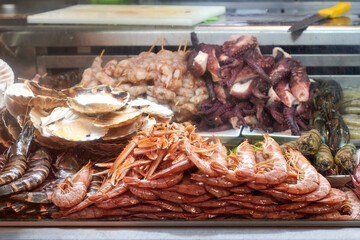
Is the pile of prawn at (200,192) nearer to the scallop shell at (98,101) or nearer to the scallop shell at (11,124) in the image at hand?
the scallop shell at (98,101)

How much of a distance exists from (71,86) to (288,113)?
117cm

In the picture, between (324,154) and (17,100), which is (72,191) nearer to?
(17,100)

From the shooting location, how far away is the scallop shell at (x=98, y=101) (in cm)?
182

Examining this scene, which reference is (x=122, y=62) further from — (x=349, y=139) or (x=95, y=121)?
(x=349, y=139)

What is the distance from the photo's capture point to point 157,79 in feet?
7.05

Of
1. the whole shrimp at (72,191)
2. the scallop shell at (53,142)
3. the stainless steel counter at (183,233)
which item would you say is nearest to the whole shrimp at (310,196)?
the stainless steel counter at (183,233)

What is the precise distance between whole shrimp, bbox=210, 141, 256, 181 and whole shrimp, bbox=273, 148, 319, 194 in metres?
0.13

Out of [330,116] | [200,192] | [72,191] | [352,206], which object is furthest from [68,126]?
[330,116]

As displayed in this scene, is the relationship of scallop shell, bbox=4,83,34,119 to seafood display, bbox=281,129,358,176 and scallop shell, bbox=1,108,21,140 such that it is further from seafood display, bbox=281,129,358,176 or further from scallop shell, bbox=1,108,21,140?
seafood display, bbox=281,129,358,176

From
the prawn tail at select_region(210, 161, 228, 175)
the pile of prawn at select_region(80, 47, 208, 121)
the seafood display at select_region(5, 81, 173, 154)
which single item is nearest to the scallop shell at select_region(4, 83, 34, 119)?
the seafood display at select_region(5, 81, 173, 154)

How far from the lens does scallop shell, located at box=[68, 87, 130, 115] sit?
182 cm

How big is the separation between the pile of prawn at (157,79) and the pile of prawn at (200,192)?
46 cm

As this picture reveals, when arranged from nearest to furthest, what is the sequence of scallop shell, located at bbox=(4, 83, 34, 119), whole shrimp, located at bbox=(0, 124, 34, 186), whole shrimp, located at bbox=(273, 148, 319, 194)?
whole shrimp, located at bbox=(273, 148, 319, 194) → whole shrimp, located at bbox=(0, 124, 34, 186) → scallop shell, located at bbox=(4, 83, 34, 119)

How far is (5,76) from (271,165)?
4.59 feet
